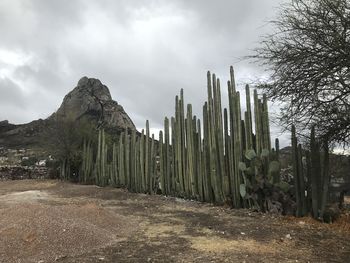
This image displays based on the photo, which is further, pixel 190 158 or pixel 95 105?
pixel 95 105

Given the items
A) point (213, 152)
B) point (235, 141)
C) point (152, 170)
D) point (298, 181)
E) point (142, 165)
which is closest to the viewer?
point (298, 181)

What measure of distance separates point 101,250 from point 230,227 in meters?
2.81

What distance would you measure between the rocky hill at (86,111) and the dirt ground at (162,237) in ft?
82.5

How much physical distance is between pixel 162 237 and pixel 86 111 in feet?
96.9

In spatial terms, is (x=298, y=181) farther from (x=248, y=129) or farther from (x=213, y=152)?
(x=213, y=152)

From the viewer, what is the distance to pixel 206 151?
487 inches

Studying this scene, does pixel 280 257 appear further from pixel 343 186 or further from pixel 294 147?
pixel 343 186

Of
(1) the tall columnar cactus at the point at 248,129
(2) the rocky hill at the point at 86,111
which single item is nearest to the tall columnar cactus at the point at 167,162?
(1) the tall columnar cactus at the point at 248,129

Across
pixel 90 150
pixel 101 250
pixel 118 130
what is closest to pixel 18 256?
pixel 101 250

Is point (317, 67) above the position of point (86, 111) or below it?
below

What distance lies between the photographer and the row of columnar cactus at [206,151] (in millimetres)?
11039

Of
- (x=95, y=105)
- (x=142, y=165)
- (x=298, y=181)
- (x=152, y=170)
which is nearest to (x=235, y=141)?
(x=298, y=181)

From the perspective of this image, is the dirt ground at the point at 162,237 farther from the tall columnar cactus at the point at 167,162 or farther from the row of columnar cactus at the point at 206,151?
the tall columnar cactus at the point at 167,162

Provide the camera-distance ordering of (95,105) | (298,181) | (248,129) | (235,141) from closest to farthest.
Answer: (298,181) → (248,129) → (235,141) → (95,105)
